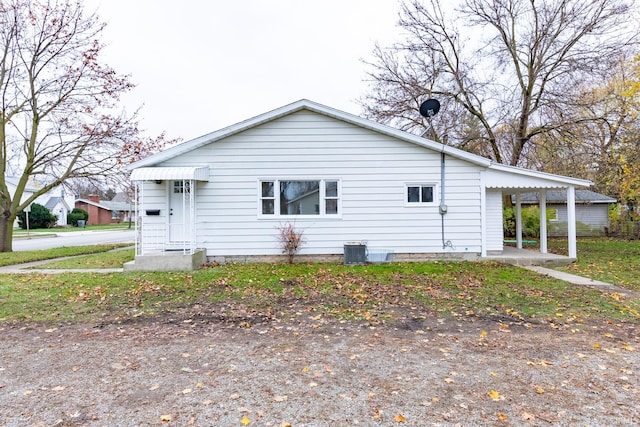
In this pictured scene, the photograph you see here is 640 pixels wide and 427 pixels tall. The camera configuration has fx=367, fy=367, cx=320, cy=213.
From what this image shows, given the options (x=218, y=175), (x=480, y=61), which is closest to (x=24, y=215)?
(x=218, y=175)

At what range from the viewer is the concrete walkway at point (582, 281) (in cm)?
676

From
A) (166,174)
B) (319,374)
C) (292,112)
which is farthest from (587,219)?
(319,374)

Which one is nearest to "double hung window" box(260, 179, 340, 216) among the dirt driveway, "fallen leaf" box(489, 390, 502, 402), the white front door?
the white front door

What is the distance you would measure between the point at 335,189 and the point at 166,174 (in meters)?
4.56

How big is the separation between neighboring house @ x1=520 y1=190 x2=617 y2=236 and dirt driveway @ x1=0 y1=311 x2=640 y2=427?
63.8ft

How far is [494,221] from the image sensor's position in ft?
36.8

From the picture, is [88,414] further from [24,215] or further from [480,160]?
[24,215]

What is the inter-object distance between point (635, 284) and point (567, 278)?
1146mm

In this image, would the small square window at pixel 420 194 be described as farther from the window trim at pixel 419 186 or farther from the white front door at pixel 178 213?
the white front door at pixel 178 213

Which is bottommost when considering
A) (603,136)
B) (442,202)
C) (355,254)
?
(355,254)

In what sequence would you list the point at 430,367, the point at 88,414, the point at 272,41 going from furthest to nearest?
the point at 272,41 < the point at 430,367 < the point at 88,414

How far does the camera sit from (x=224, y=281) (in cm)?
788

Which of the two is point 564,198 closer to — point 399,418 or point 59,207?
point 399,418

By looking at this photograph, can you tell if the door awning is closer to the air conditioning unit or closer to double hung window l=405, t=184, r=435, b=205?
the air conditioning unit
